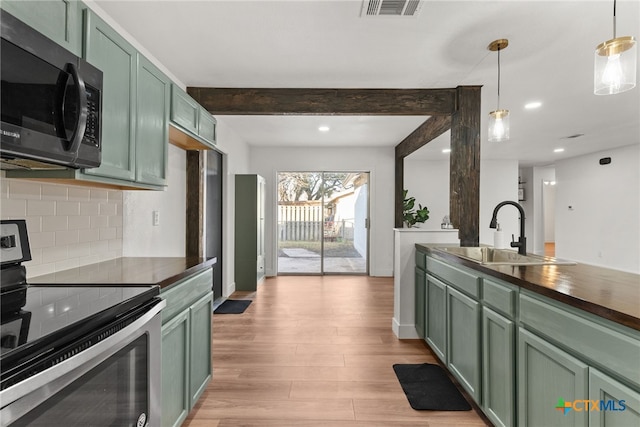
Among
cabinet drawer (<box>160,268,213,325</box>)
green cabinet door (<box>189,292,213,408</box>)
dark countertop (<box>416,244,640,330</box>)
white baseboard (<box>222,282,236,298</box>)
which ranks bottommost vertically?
white baseboard (<box>222,282,236,298</box>)

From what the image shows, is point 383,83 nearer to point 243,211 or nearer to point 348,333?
point 348,333

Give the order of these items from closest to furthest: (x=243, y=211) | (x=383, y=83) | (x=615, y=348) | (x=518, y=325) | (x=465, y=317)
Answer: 1. (x=615, y=348)
2. (x=518, y=325)
3. (x=465, y=317)
4. (x=383, y=83)
5. (x=243, y=211)

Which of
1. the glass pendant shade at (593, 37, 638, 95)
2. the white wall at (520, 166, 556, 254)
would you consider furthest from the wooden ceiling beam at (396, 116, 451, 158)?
the white wall at (520, 166, 556, 254)

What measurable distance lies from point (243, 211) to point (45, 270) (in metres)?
3.68

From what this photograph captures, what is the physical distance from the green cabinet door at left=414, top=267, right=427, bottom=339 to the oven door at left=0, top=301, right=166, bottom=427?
2.33 m

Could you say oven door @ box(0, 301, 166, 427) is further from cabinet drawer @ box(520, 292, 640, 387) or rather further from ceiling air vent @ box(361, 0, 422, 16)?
ceiling air vent @ box(361, 0, 422, 16)

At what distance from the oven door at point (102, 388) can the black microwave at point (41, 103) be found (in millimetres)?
677

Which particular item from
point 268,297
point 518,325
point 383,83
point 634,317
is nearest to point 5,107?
point 634,317

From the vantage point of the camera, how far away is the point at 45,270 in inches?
66.0

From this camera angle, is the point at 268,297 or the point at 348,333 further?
the point at 268,297

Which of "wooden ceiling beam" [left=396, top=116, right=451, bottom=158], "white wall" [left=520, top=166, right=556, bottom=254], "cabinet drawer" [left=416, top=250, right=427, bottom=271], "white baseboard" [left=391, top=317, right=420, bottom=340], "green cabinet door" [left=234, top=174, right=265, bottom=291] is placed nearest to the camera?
"cabinet drawer" [left=416, top=250, right=427, bottom=271]

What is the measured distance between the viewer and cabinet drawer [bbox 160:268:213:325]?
1.64m

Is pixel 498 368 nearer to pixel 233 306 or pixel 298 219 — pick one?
pixel 233 306

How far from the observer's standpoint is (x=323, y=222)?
21.4ft
